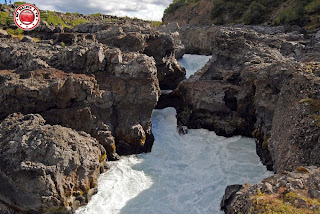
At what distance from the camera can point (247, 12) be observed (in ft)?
191

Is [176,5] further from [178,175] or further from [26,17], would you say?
[178,175]

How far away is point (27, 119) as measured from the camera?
Answer: 1639 cm

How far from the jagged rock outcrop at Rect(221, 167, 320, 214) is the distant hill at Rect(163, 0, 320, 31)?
39.0 meters

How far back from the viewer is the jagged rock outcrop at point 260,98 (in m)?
13.7

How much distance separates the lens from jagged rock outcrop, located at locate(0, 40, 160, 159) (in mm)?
17484

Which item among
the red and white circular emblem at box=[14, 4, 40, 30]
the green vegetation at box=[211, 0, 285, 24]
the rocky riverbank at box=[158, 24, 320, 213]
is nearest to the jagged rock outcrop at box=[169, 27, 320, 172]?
the rocky riverbank at box=[158, 24, 320, 213]

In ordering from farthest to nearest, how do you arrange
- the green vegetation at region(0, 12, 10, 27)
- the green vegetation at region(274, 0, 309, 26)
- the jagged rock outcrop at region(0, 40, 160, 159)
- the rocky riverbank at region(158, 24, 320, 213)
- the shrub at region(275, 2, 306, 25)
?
1. the shrub at region(275, 2, 306, 25)
2. the green vegetation at region(274, 0, 309, 26)
3. the green vegetation at region(0, 12, 10, 27)
4. the jagged rock outcrop at region(0, 40, 160, 159)
5. the rocky riverbank at region(158, 24, 320, 213)

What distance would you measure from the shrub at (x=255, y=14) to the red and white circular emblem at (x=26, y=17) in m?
40.9

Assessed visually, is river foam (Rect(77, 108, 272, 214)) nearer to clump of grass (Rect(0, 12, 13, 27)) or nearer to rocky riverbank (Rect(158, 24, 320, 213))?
rocky riverbank (Rect(158, 24, 320, 213))

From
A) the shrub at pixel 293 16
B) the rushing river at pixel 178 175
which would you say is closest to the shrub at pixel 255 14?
the shrub at pixel 293 16

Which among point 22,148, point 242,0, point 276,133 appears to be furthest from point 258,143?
point 242,0

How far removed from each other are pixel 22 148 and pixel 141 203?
21.2 ft

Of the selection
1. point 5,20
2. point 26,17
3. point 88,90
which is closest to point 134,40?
point 88,90

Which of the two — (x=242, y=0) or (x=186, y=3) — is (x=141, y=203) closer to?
(x=242, y=0)
